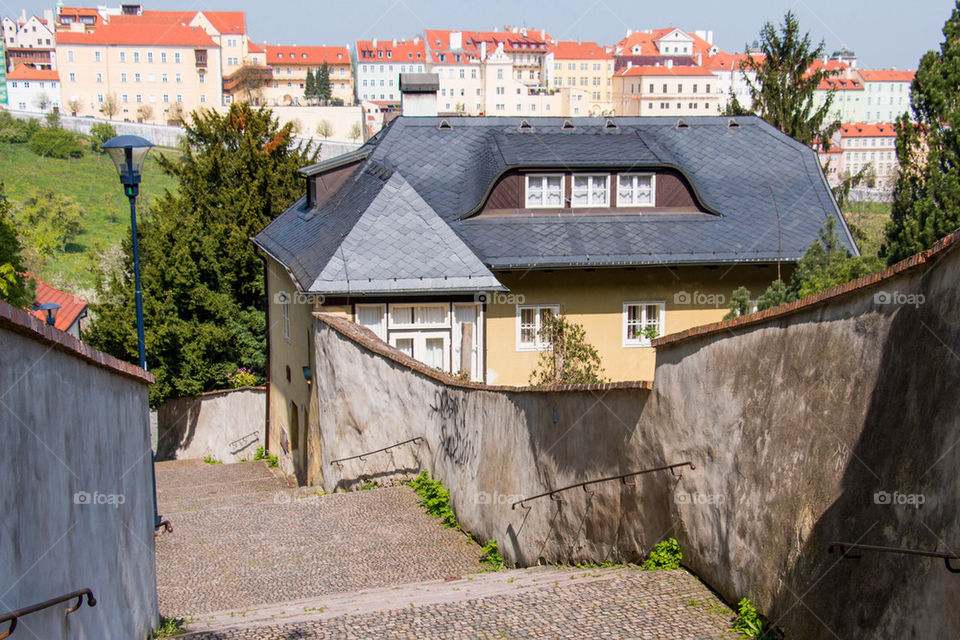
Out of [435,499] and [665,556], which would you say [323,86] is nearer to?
[435,499]

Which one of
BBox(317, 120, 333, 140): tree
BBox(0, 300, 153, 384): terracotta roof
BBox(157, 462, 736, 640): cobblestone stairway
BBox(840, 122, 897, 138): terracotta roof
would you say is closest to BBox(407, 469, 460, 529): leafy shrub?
BBox(157, 462, 736, 640): cobblestone stairway

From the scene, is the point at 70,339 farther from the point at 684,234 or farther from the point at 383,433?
the point at 684,234

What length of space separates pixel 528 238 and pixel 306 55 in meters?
145

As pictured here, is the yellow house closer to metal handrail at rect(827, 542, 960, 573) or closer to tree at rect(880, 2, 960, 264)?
tree at rect(880, 2, 960, 264)

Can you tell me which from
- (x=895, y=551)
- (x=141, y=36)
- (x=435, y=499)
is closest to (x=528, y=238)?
(x=435, y=499)

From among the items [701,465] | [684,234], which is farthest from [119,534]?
[684,234]

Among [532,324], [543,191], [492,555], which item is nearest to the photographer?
[492,555]

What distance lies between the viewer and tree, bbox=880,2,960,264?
69.4 ft

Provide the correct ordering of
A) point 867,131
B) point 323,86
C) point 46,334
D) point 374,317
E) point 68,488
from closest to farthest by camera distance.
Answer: point 46,334 → point 68,488 → point 374,317 → point 867,131 → point 323,86

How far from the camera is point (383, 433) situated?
15.3m

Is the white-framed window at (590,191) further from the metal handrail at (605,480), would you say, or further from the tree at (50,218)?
the tree at (50,218)

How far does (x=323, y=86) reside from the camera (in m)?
144

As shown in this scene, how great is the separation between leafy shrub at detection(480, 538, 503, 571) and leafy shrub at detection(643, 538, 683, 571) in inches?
121

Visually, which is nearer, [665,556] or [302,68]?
[665,556]
